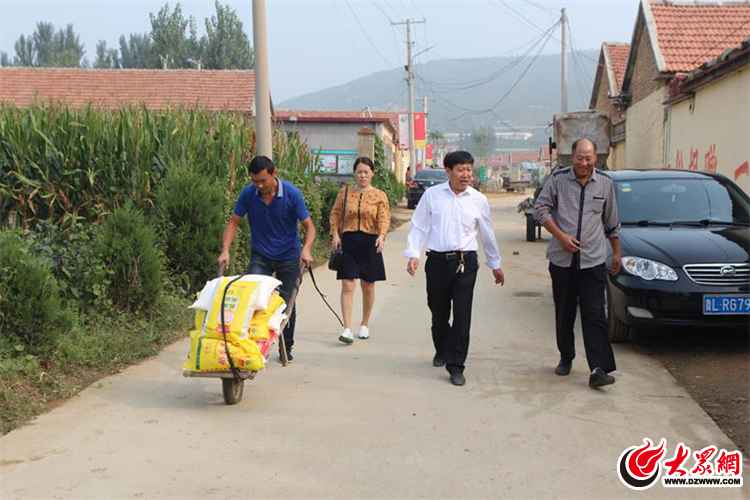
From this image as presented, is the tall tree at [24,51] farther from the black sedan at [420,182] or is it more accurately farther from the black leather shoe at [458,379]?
the black leather shoe at [458,379]

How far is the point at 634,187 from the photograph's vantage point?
28.9 ft

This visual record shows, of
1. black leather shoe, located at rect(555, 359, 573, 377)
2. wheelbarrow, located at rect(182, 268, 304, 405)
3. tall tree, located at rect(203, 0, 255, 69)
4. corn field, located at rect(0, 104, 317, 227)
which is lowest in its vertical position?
black leather shoe, located at rect(555, 359, 573, 377)

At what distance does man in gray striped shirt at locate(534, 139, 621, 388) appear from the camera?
627 cm

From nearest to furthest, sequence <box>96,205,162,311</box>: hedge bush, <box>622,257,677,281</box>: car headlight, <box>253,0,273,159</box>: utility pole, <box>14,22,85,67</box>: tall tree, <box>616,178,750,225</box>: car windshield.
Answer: <box>622,257,677,281</box>: car headlight → <box>96,205,162,311</box>: hedge bush → <box>616,178,750,225</box>: car windshield → <box>253,0,273,159</box>: utility pole → <box>14,22,85,67</box>: tall tree

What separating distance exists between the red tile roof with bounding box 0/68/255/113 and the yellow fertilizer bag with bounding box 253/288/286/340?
25710 millimetres

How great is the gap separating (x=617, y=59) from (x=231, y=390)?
27941 millimetres

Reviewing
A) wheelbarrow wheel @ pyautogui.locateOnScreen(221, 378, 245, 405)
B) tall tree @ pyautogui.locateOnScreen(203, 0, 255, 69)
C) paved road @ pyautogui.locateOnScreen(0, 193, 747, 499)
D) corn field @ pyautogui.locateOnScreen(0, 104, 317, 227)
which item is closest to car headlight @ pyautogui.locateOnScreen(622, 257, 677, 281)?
paved road @ pyautogui.locateOnScreen(0, 193, 747, 499)

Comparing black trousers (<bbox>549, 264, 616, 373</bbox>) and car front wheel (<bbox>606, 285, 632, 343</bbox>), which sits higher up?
black trousers (<bbox>549, 264, 616, 373</bbox>)

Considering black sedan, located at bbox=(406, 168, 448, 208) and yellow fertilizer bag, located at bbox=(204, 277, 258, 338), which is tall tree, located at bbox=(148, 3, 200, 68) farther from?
yellow fertilizer bag, located at bbox=(204, 277, 258, 338)

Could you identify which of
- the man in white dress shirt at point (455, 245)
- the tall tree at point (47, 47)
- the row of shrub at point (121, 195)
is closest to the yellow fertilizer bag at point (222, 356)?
the man in white dress shirt at point (455, 245)

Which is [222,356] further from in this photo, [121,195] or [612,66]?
[612,66]

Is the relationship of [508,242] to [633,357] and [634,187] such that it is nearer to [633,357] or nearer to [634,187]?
[634,187]

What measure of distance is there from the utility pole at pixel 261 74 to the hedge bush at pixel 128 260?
350 centimetres

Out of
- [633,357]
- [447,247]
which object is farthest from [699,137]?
[447,247]
